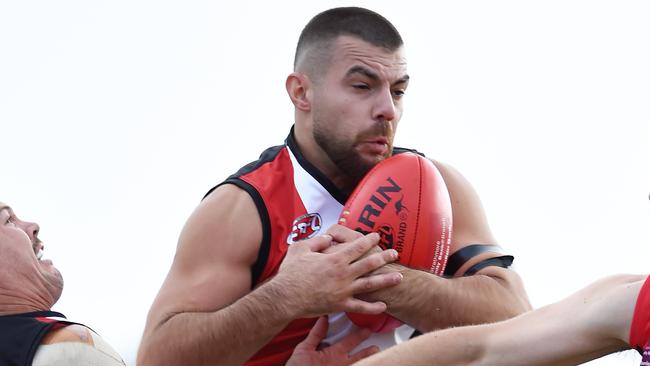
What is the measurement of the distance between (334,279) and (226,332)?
570 millimetres

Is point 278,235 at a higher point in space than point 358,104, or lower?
lower

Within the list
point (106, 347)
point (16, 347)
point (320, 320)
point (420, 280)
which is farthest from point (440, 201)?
point (16, 347)

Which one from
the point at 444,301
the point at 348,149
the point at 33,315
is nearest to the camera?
the point at 33,315

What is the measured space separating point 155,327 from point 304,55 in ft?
6.00

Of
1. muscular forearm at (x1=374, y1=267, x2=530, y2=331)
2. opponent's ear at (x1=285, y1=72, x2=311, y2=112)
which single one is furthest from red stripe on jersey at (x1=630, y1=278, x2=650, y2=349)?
opponent's ear at (x1=285, y1=72, x2=311, y2=112)

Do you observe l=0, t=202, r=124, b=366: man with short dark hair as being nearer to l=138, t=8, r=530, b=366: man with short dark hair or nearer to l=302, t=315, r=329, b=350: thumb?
l=138, t=8, r=530, b=366: man with short dark hair

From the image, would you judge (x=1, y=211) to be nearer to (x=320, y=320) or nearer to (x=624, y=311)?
(x=320, y=320)

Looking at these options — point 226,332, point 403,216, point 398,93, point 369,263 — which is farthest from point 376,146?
point 226,332

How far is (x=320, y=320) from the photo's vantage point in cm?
566

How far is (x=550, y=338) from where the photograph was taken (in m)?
3.46

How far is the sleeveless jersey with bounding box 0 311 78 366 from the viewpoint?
460 centimetres

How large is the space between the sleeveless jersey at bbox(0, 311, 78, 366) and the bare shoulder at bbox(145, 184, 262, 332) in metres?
0.69

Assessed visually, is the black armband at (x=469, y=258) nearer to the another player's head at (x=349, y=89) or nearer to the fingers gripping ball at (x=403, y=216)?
the fingers gripping ball at (x=403, y=216)

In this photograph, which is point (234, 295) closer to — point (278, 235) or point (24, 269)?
point (278, 235)
